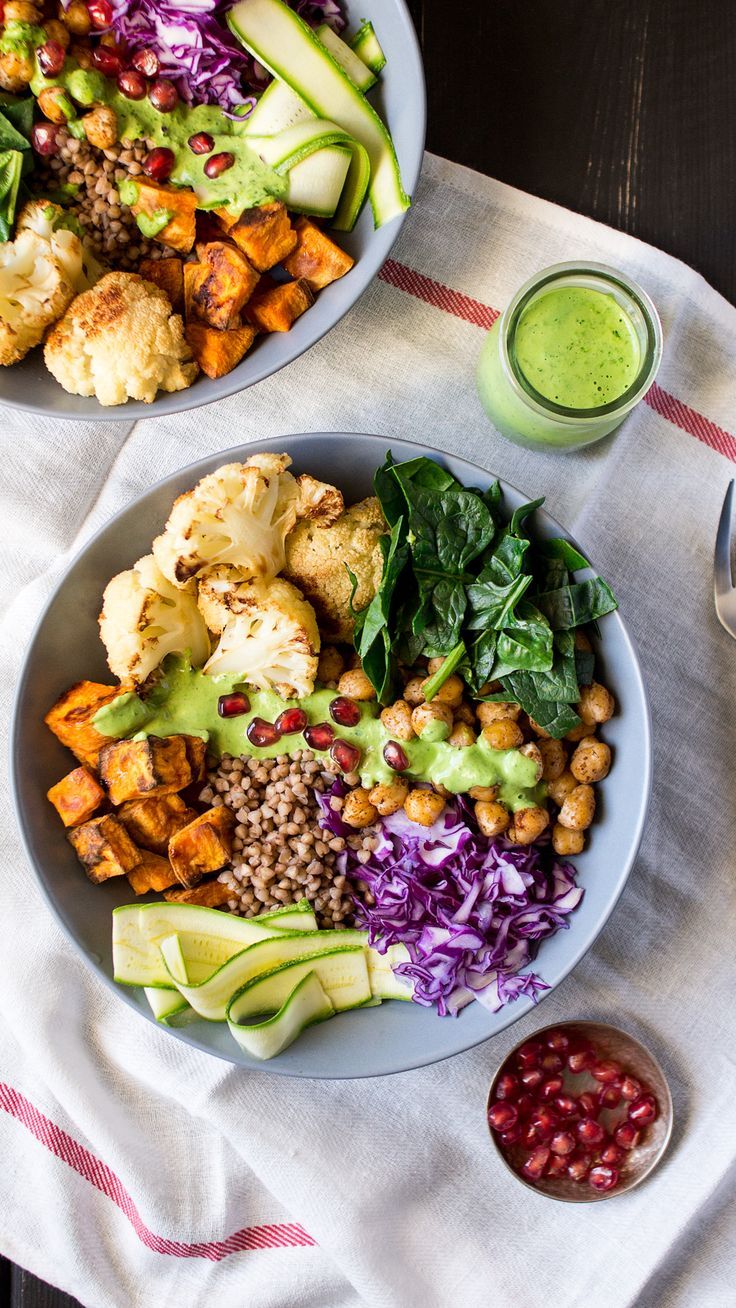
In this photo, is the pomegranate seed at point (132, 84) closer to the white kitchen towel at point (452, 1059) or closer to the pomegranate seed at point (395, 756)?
the white kitchen towel at point (452, 1059)

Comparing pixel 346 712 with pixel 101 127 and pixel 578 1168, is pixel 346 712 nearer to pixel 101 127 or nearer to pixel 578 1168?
pixel 578 1168

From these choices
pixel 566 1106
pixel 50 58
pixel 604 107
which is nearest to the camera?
pixel 50 58

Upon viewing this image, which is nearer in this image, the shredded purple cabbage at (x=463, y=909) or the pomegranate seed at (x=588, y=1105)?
the shredded purple cabbage at (x=463, y=909)

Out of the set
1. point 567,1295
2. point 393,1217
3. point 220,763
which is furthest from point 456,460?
point 567,1295

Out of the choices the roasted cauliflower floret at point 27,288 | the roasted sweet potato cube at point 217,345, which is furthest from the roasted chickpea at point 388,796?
the roasted cauliflower floret at point 27,288

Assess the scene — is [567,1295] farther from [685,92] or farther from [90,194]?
[685,92]

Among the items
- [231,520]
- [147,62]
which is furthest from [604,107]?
[231,520]

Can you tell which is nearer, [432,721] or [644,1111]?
[432,721]
